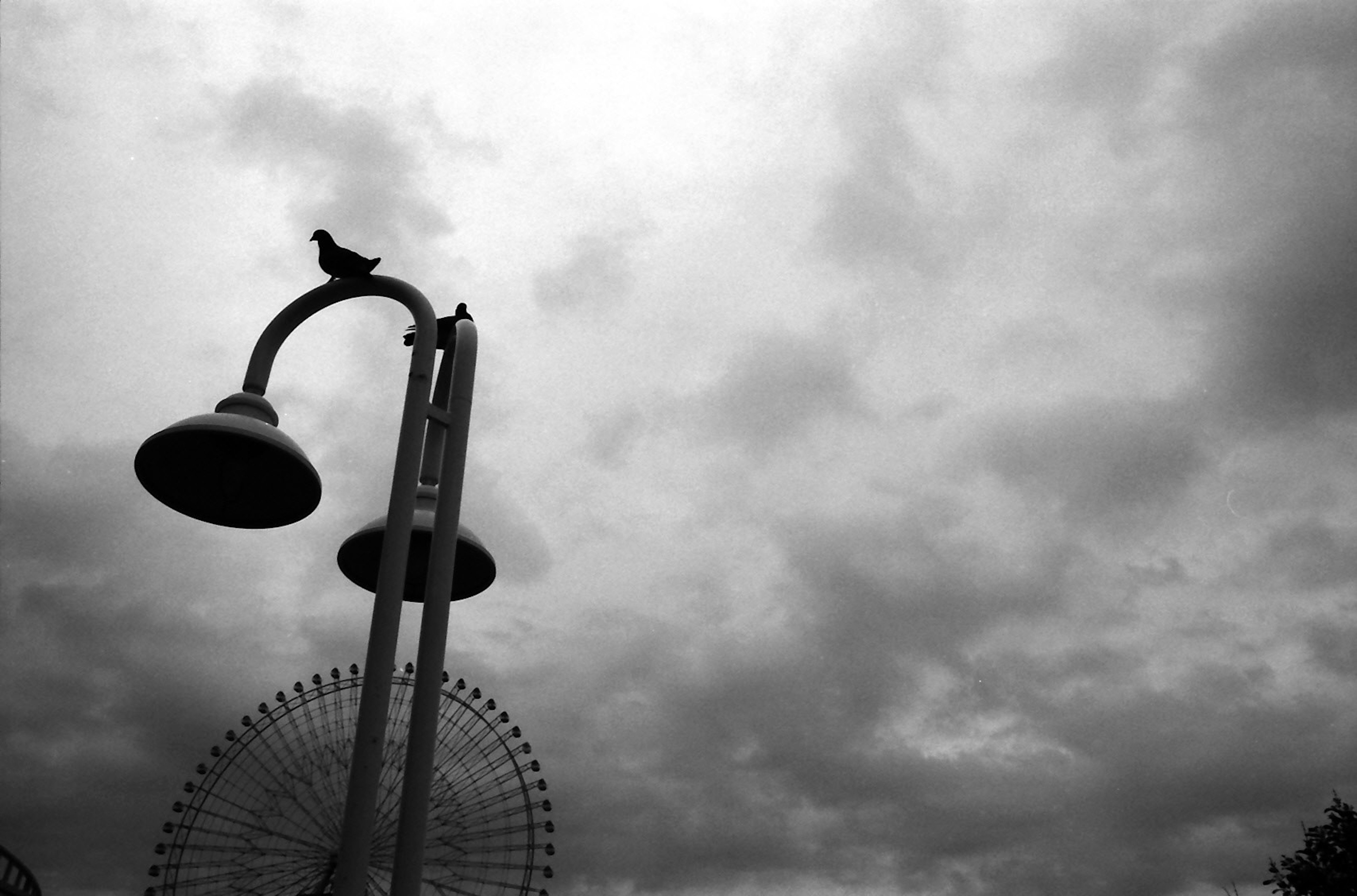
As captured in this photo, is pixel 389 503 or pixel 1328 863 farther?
pixel 1328 863

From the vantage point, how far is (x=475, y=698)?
28.9 ft

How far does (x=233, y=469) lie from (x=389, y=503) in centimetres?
132

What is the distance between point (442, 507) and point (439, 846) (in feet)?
11.1

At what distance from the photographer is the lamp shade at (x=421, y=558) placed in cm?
714

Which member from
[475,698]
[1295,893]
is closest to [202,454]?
[475,698]

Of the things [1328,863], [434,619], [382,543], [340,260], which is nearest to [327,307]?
[340,260]

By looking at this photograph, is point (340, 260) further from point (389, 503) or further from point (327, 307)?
point (389, 503)

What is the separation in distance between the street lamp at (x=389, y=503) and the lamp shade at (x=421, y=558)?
1 centimetres

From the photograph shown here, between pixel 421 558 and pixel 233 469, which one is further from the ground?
pixel 233 469

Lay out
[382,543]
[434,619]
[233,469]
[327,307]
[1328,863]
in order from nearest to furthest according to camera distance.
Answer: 1. [434,619]
2. [233,469]
3. [382,543]
4. [327,307]
5. [1328,863]

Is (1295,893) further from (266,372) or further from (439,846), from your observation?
(266,372)

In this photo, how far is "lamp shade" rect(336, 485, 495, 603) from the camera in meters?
7.14

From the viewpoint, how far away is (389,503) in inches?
257

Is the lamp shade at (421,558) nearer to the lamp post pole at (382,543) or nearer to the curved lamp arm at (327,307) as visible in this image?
the lamp post pole at (382,543)
